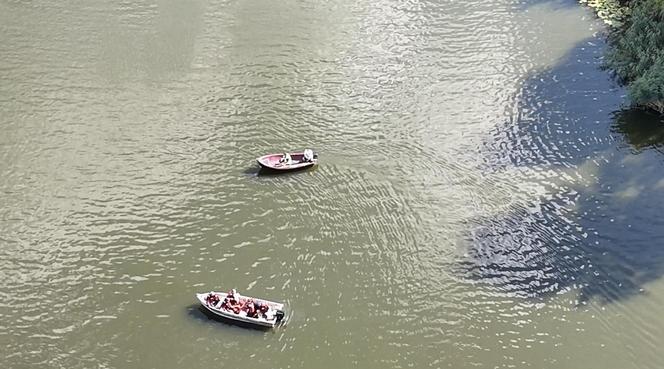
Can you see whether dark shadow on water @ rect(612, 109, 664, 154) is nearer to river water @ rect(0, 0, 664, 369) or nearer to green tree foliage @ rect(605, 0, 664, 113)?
river water @ rect(0, 0, 664, 369)

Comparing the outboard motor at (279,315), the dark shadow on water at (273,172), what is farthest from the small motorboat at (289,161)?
the outboard motor at (279,315)

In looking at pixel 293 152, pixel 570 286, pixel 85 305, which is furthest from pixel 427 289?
pixel 85 305

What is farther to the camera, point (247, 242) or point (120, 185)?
point (120, 185)

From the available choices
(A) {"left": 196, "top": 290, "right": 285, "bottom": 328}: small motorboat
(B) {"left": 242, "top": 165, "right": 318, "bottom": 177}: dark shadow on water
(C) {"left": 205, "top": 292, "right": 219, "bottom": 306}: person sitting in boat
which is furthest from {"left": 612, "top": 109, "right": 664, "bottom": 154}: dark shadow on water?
(C) {"left": 205, "top": 292, "right": 219, "bottom": 306}: person sitting in boat

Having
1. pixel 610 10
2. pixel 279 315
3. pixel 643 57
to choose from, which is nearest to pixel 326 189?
pixel 279 315

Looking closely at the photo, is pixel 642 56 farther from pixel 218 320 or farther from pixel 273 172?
pixel 218 320

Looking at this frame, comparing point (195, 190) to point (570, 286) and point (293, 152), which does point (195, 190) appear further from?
point (570, 286)

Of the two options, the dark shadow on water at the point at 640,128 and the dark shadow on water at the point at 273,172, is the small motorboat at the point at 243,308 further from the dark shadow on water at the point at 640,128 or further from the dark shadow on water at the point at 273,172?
the dark shadow on water at the point at 640,128
